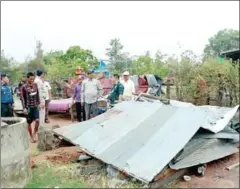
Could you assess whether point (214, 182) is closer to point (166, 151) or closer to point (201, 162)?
point (201, 162)

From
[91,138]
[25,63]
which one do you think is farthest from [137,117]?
[25,63]

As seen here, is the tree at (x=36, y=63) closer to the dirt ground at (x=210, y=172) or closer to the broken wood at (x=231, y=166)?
the dirt ground at (x=210, y=172)

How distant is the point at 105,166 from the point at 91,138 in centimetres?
91

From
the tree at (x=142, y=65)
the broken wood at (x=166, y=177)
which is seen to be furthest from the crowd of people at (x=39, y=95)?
the tree at (x=142, y=65)

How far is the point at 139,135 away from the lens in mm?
5551

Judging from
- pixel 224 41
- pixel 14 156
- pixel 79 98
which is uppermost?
pixel 224 41

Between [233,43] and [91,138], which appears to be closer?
[91,138]

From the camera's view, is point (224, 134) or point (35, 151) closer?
point (224, 134)

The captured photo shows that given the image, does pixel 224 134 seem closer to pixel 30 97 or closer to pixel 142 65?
pixel 30 97

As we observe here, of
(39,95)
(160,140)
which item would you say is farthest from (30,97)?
(160,140)

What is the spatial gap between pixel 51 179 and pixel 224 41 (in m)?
38.8

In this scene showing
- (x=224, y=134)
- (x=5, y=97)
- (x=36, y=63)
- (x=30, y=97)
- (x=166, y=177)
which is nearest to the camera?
(x=166, y=177)

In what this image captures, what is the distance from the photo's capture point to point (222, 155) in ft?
17.1

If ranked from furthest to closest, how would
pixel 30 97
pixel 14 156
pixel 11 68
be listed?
pixel 11 68 < pixel 30 97 < pixel 14 156
